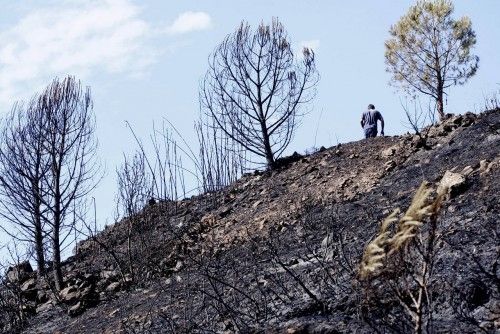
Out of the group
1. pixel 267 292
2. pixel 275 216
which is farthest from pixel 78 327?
pixel 275 216

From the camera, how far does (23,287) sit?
1233cm

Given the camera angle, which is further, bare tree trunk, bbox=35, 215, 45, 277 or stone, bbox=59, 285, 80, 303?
bare tree trunk, bbox=35, 215, 45, 277

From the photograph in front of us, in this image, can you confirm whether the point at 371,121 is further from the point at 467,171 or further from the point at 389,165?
the point at 467,171

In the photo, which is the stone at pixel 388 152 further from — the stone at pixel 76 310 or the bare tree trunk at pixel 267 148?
the stone at pixel 76 310

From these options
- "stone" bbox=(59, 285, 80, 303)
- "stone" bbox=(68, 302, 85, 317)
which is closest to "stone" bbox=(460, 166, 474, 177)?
"stone" bbox=(68, 302, 85, 317)

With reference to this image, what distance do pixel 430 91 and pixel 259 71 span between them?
8.66 metres

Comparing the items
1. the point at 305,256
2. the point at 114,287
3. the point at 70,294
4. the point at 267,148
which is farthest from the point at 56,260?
the point at 305,256

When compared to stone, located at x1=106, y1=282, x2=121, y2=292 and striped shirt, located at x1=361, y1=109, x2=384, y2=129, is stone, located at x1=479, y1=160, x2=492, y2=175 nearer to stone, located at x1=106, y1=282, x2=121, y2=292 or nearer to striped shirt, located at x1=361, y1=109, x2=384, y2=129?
stone, located at x1=106, y1=282, x2=121, y2=292

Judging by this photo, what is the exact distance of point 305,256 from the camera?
7.02 m

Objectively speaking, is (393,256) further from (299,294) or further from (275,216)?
(275,216)

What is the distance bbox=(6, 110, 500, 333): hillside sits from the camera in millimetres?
4664

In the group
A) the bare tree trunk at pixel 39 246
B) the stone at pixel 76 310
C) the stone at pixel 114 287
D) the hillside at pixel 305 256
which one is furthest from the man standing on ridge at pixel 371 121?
the stone at pixel 76 310

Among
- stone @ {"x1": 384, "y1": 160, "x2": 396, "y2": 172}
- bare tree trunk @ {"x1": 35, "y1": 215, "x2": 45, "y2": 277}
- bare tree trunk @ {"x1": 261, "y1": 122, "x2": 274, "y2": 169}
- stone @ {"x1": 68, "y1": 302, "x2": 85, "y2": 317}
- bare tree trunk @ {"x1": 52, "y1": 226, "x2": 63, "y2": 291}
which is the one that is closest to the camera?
stone @ {"x1": 68, "y1": 302, "x2": 85, "y2": 317}

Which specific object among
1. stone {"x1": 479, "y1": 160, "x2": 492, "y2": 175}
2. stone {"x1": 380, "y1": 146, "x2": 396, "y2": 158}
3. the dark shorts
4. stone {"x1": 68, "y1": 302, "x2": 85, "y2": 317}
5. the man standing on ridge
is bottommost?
stone {"x1": 68, "y1": 302, "x2": 85, "y2": 317}
